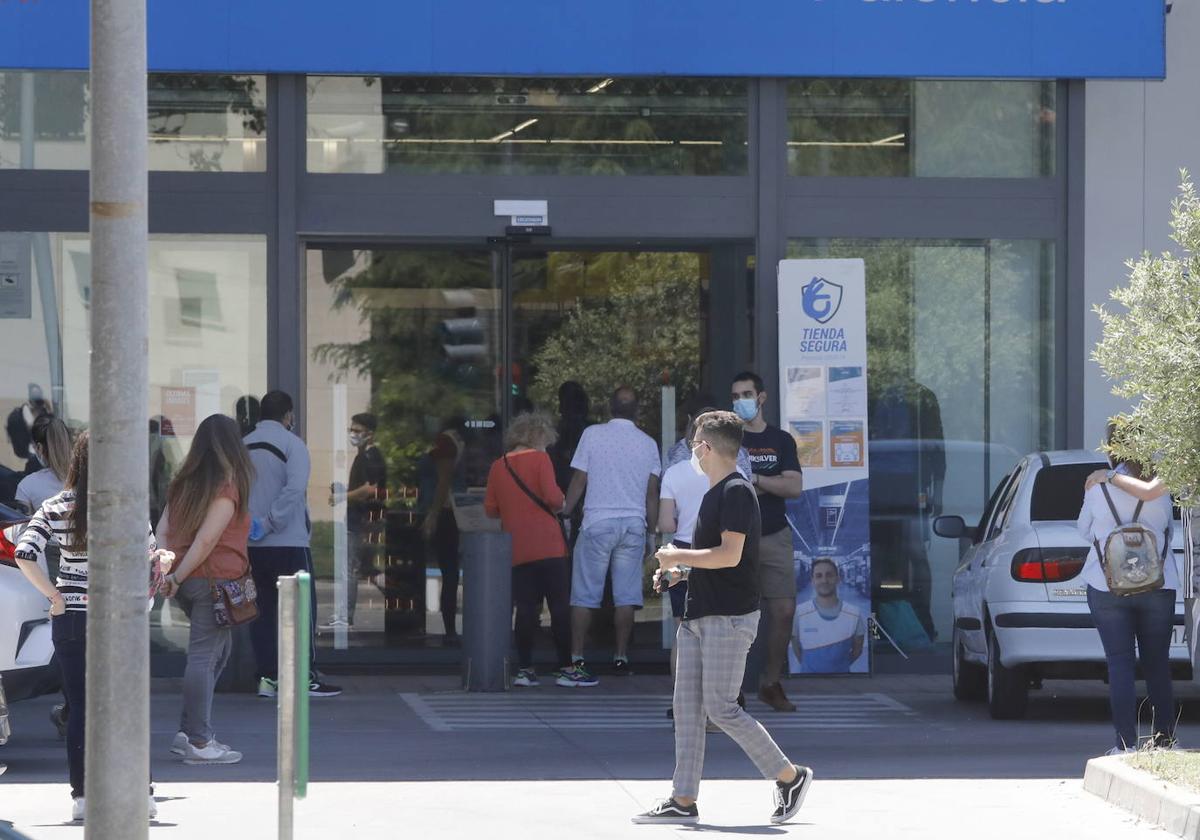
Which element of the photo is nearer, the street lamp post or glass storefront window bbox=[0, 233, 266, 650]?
the street lamp post

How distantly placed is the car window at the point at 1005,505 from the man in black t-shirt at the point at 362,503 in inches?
179

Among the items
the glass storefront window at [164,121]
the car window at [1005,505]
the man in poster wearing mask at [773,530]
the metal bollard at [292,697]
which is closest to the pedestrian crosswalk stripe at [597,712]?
the man in poster wearing mask at [773,530]

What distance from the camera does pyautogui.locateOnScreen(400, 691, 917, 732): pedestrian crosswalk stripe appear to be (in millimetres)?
11734

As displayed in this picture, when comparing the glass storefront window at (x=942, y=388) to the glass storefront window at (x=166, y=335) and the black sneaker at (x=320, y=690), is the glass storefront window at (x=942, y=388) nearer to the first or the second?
the black sneaker at (x=320, y=690)

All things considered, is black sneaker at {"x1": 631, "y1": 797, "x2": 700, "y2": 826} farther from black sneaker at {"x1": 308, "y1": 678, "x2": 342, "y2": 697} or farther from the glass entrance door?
the glass entrance door

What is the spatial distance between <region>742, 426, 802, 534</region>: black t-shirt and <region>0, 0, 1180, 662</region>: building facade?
66.8 inches

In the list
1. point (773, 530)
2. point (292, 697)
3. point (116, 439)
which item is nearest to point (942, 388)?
point (773, 530)

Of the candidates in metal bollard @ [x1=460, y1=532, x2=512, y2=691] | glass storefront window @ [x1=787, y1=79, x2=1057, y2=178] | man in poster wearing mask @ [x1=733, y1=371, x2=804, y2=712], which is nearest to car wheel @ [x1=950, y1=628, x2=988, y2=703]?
man in poster wearing mask @ [x1=733, y1=371, x2=804, y2=712]

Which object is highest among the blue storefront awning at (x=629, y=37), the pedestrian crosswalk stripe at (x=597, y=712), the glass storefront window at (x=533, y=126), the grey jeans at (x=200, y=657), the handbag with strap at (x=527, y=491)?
the blue storefront awning at (x=629, y=37)

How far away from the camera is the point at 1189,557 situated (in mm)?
10344

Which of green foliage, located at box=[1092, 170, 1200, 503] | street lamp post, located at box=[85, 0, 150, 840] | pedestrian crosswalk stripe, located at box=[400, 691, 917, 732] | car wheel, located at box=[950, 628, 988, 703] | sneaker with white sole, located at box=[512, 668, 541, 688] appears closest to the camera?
street lamp post, located at box=[85, 0, 150, 840]

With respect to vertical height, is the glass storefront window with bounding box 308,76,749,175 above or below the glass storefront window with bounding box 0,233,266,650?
above

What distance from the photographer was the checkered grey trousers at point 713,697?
8.37 meters

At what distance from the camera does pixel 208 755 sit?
10.0 meters
